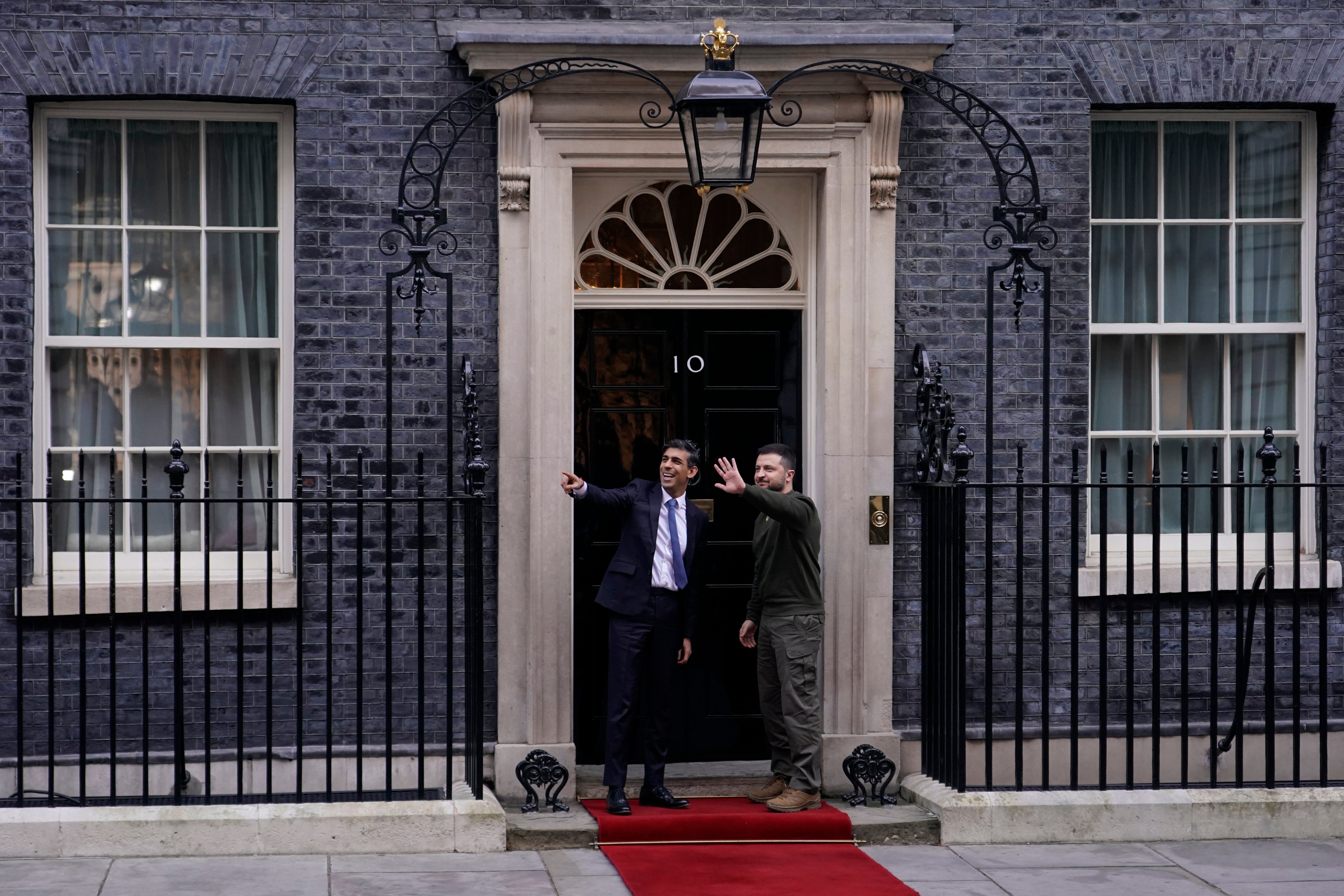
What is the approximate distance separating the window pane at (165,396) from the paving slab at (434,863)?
2430 millimetres

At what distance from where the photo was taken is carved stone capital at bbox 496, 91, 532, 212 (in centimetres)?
766

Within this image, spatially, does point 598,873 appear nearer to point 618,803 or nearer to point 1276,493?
point 618,803

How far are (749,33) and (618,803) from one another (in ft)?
12.2

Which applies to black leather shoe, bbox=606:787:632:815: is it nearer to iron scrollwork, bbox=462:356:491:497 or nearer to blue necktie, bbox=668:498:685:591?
blue necktie, bbox=668:498:685:591

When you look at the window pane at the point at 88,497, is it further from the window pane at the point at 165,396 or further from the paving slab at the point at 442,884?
the paving slab at the point at 442,884

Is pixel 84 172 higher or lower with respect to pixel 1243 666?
higher

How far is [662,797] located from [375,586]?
1.73m

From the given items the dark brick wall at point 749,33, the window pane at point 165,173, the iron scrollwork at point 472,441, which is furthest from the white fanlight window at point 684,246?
the window pane at point 165,173

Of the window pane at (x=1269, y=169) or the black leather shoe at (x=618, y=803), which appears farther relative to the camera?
the window pane at (x=1269, y=169)

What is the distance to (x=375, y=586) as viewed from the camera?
7.77m

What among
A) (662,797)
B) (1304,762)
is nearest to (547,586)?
(662,797)

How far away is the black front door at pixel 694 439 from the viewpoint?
8109 mm

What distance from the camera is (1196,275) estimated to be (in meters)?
8.45

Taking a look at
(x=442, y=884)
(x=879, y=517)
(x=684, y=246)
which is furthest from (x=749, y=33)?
(x=442, y=884)
